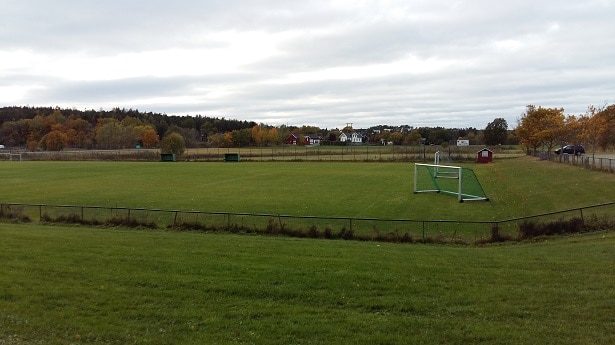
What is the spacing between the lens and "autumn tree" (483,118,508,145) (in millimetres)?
164250

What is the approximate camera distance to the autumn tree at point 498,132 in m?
164

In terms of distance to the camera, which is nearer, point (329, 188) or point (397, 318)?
point (397, 318)

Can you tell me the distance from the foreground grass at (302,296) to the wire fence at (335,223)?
5.51 m

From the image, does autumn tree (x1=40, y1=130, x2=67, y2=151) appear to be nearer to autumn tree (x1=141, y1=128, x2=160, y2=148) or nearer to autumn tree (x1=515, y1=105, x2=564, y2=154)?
autumn tree (x1=141, y1=128, x2=160, y2=148)

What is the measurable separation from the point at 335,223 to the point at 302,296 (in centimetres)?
1607

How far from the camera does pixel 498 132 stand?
16462 centimetres

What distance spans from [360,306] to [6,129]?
219279mm

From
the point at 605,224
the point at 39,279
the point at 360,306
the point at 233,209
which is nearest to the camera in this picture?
the point at 360,306

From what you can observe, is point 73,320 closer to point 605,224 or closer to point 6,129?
point 605,224

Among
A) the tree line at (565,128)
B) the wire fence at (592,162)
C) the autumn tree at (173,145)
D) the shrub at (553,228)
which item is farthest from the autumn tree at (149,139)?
the shrub at (553,228)

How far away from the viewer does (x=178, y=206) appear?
112 feet

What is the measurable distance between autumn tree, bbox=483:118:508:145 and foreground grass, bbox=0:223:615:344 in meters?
156

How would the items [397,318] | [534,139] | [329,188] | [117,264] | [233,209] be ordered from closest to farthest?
[397,318], [117,264], [233,209], [329,188], [534,139]

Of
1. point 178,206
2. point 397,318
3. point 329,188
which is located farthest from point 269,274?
point 329,188
